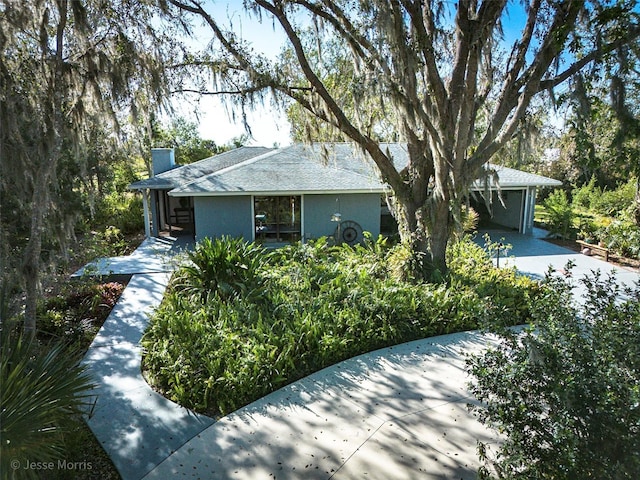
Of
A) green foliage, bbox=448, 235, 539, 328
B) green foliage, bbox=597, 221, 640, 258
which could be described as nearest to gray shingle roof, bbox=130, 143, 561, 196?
green foliage, bbox=448, 235, 539, 328

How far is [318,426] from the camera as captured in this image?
4234 millimetres

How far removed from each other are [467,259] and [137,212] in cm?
1359

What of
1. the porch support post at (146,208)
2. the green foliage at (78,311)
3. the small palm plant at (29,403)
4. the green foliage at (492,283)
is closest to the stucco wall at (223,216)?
the porch support post at (146,208)

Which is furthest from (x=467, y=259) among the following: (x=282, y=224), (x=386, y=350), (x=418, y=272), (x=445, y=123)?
(x=282, y=224)

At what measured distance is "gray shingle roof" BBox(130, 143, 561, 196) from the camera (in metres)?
12.7

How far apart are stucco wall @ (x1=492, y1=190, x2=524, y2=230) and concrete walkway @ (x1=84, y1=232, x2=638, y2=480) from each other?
1245 cm

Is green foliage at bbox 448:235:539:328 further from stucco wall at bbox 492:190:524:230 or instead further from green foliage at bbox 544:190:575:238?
stucco wall at bbox 492:190:524:230

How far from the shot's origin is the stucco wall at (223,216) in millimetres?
13227

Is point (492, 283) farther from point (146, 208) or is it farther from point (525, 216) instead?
point (146, 208)

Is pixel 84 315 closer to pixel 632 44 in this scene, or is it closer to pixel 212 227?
pixel 212 227

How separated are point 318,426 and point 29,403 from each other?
101 inches

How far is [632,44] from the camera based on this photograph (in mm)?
6328

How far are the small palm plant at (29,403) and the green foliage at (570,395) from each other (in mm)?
3019

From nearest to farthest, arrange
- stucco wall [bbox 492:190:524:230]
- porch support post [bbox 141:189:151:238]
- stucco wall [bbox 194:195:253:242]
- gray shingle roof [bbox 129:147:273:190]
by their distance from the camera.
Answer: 1. stucco wall [bbox 194:195:253:242]
2. gray shingle roof [bbox 129:147:273:190]
3. porch support post [bbox 141:189:151:238]
4. stucco wall [bbox 492:190:524:230]
